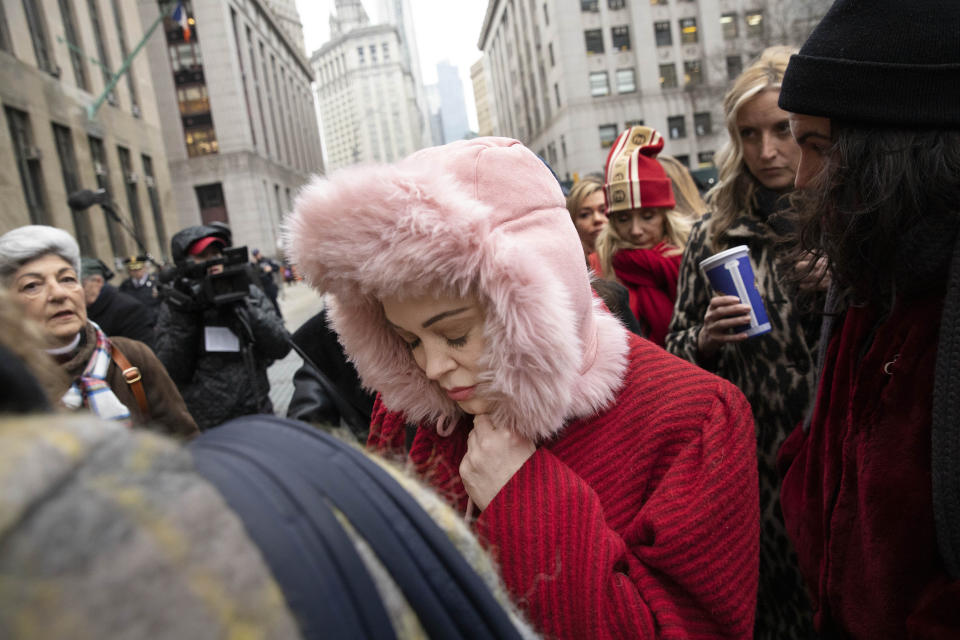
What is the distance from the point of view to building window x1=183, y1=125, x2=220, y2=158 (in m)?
36.5

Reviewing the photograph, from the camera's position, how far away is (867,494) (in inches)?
47.8

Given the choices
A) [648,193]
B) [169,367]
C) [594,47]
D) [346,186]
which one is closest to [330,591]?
[346,186]

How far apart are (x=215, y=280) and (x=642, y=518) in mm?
3169

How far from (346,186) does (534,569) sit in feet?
2.64

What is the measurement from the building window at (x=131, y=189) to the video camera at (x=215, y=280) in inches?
731

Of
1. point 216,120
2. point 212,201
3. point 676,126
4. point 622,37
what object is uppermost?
point 622,37

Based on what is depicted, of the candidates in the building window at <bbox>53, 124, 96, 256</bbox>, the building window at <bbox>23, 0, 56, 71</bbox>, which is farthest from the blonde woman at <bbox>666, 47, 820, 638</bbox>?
the building window at <bbox>23, 0, 56, 71</bbox>

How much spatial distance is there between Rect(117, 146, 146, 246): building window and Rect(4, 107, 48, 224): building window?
488 cm

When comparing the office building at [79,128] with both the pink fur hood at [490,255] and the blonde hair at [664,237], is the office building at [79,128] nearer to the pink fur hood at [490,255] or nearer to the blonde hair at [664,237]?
the blonde hair at [664,237]

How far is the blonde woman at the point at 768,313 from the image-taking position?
6.63 ft

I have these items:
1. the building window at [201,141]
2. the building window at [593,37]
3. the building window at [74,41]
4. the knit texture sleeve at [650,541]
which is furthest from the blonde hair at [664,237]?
the building window at [201,141]

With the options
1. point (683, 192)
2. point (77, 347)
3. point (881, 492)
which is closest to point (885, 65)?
point (881, 492)

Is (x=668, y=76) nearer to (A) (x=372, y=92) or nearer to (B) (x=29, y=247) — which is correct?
(B) (x=29, y=247)

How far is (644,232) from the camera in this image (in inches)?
134
